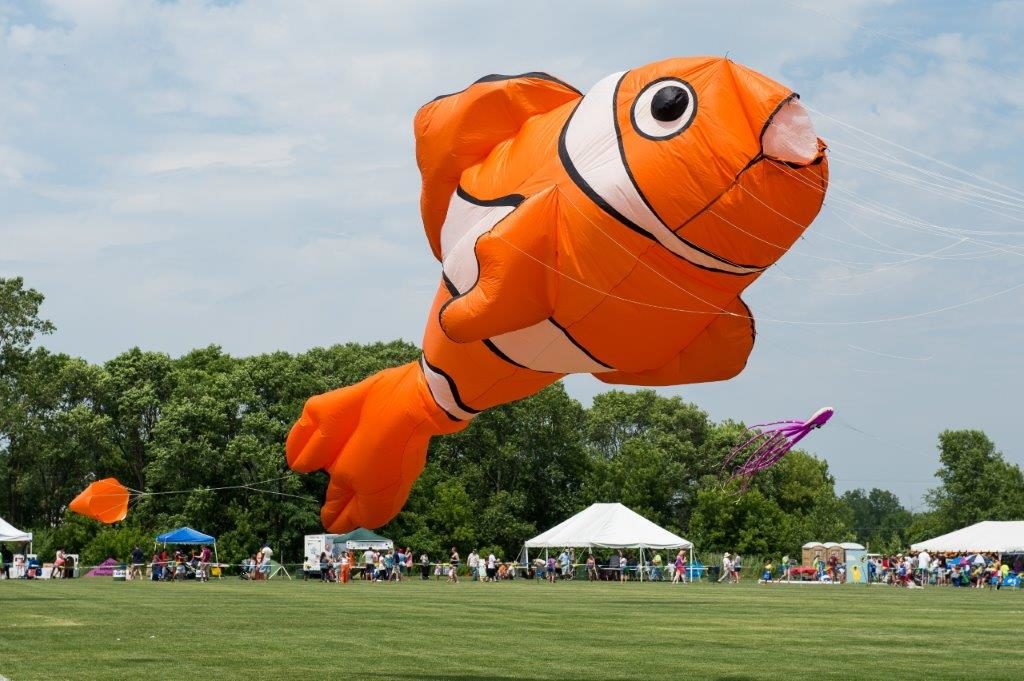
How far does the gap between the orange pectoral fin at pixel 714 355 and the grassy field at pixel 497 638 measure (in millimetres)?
3337

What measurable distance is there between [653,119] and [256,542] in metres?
41.7

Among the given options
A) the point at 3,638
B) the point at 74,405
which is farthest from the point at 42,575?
the point at 3,638

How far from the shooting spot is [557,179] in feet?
24.9

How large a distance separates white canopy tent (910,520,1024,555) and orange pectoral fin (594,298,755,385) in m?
35.6

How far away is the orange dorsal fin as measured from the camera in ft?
27.7

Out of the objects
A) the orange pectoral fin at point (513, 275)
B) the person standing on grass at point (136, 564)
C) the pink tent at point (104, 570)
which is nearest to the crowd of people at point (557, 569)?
the person standing on grass at point (136, 564)

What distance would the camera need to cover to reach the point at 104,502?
11.9 meters

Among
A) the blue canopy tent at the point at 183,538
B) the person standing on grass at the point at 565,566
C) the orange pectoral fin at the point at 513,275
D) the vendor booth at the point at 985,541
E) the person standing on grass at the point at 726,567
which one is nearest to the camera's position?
the orange pectoral fin at the point at 513,275

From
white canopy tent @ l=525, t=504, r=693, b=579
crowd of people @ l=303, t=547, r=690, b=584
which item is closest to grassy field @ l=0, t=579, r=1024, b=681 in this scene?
crowd of people @ l=303, t=547, r=690, b=584

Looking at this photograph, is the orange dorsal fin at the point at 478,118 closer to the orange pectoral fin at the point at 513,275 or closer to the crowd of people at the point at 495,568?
the orange pectoral fin at the point at 513,275

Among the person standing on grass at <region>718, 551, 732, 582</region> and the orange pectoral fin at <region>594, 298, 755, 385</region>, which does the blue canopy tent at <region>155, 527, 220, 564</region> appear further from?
the orange pectoral fin at <region>594, 298, 755, 385</region>

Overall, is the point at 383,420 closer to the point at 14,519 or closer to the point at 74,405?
the point at 74,405

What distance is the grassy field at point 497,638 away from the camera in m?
11.1

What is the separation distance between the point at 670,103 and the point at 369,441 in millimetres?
3956
